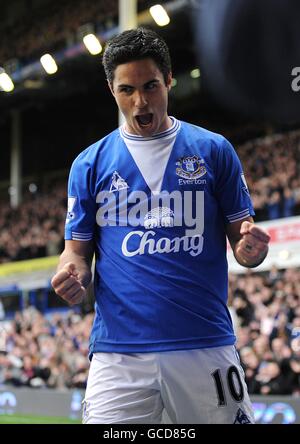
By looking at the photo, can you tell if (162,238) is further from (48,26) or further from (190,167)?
Result: (48,26)

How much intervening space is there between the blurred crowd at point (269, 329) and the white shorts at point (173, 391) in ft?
24.8

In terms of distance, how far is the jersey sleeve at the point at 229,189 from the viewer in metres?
3.20

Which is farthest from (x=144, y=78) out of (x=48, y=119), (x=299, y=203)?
(x=48, y=119)

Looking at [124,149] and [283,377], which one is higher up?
[124,149]

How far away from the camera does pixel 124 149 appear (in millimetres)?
3246

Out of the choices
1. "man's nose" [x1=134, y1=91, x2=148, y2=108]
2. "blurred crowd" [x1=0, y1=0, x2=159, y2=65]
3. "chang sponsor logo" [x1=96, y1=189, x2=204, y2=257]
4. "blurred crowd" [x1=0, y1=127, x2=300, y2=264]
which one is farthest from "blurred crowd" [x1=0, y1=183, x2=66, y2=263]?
"man's nose" [x1=134, y1=91, x2=148, y2=108]

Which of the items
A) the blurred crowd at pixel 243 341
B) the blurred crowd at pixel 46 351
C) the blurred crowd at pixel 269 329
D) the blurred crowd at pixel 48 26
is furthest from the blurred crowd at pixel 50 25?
the blurred crowd at pixel 269 329

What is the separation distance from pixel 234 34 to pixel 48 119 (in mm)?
14595

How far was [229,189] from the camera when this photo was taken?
3201mm

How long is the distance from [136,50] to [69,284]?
0.92 metres

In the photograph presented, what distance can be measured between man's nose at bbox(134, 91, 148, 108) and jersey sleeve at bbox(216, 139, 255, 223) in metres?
0.37

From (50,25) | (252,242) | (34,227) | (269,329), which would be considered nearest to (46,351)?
(269,329)

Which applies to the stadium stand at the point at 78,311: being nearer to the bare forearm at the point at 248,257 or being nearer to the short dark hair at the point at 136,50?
the bare forearm at the point at 248,257
